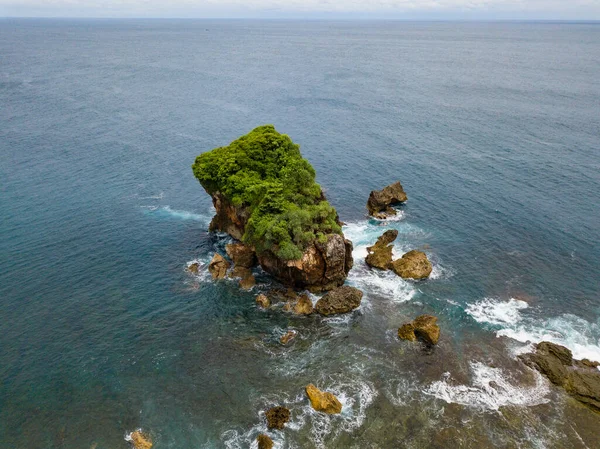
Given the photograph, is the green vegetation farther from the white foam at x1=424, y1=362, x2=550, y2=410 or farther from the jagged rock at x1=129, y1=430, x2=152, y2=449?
the jagged rock at x1=129, y1=430, x2=152, y2=449

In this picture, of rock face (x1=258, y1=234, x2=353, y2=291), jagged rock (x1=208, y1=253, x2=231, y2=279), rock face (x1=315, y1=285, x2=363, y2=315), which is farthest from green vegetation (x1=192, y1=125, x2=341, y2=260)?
rock face (x1=315, y1=285, x2=363, y2=315)

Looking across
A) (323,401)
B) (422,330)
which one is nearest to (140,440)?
(323,401)

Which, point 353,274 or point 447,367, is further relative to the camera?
point 353,274

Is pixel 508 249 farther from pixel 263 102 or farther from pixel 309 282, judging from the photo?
pixel 263 102

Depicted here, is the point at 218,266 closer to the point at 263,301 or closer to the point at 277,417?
the point at 263,301

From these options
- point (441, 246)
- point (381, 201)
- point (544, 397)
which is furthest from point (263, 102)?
point (544, 397)
